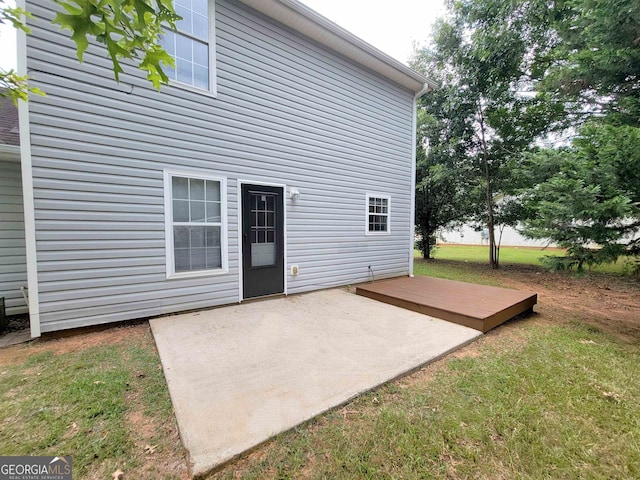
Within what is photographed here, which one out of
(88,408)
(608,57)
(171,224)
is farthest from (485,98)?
(88,408)

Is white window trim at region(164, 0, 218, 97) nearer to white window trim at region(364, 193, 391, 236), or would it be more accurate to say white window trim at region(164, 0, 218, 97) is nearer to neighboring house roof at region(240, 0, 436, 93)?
neighboring house roof at region(240, 0, 436, 93)

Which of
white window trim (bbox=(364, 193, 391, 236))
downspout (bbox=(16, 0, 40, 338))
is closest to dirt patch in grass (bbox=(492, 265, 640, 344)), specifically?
white window trim (bbox=(364, 193, 391, 236))

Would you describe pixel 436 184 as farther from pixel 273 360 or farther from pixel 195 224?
pixel 273 360

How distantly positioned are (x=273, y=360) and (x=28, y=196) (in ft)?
11.3

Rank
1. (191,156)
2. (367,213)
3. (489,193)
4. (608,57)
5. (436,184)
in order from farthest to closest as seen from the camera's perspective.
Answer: (436,184) → (489,193) → (367,213) → (191,156) → (608,57)

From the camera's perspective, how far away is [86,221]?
343cm

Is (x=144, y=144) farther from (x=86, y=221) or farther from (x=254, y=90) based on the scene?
(x=254, y=90)

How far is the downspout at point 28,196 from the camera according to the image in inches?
120

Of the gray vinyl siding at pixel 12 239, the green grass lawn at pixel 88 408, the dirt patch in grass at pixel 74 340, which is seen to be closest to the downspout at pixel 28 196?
the dirt patch in grass at pixel 74 340

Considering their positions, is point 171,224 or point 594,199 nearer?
point 594,199

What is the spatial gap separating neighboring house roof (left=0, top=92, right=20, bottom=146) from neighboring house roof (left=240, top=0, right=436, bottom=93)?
14.3ft

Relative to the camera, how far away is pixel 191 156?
409cm

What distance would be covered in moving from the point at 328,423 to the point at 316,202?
4.20m

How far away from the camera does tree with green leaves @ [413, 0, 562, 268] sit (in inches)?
325
